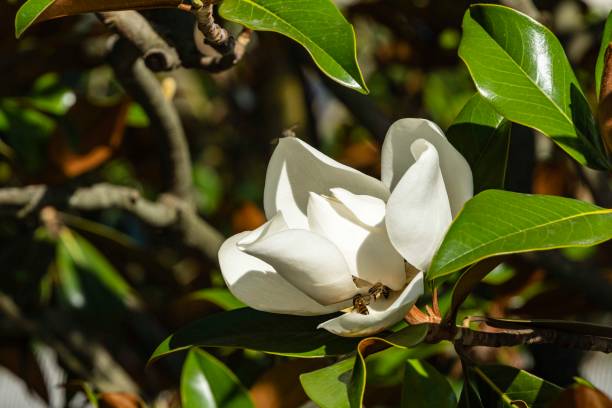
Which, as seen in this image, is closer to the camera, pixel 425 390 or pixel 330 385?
pixel 330 385

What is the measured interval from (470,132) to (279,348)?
10.9 inches

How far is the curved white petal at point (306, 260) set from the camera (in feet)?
2.31

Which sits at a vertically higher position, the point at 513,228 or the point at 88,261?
the point at 513,228

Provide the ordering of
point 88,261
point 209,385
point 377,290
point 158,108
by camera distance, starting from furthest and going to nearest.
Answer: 1. point 88,261
2. point 158,108
3. point 209,385
4. point 377,290

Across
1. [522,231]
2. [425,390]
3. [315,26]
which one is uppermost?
[315,26]

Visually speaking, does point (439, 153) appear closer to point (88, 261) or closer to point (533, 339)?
point (533, 339)

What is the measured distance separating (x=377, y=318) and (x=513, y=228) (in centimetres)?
13

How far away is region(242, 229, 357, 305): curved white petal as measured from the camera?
0.71 meters

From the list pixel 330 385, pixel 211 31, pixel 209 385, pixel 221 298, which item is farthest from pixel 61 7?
pixel 221 298

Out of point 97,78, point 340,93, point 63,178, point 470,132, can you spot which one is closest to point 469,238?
point 470,132

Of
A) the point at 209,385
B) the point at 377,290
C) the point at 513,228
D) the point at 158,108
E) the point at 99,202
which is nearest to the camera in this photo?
the point at 513,228

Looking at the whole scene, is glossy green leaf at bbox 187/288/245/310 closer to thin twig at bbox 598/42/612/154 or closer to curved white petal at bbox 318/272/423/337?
curved white petal at bbox 318/272/423/337

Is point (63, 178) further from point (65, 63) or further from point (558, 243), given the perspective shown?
point (558, 243)

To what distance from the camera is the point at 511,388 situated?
32.9 inches
